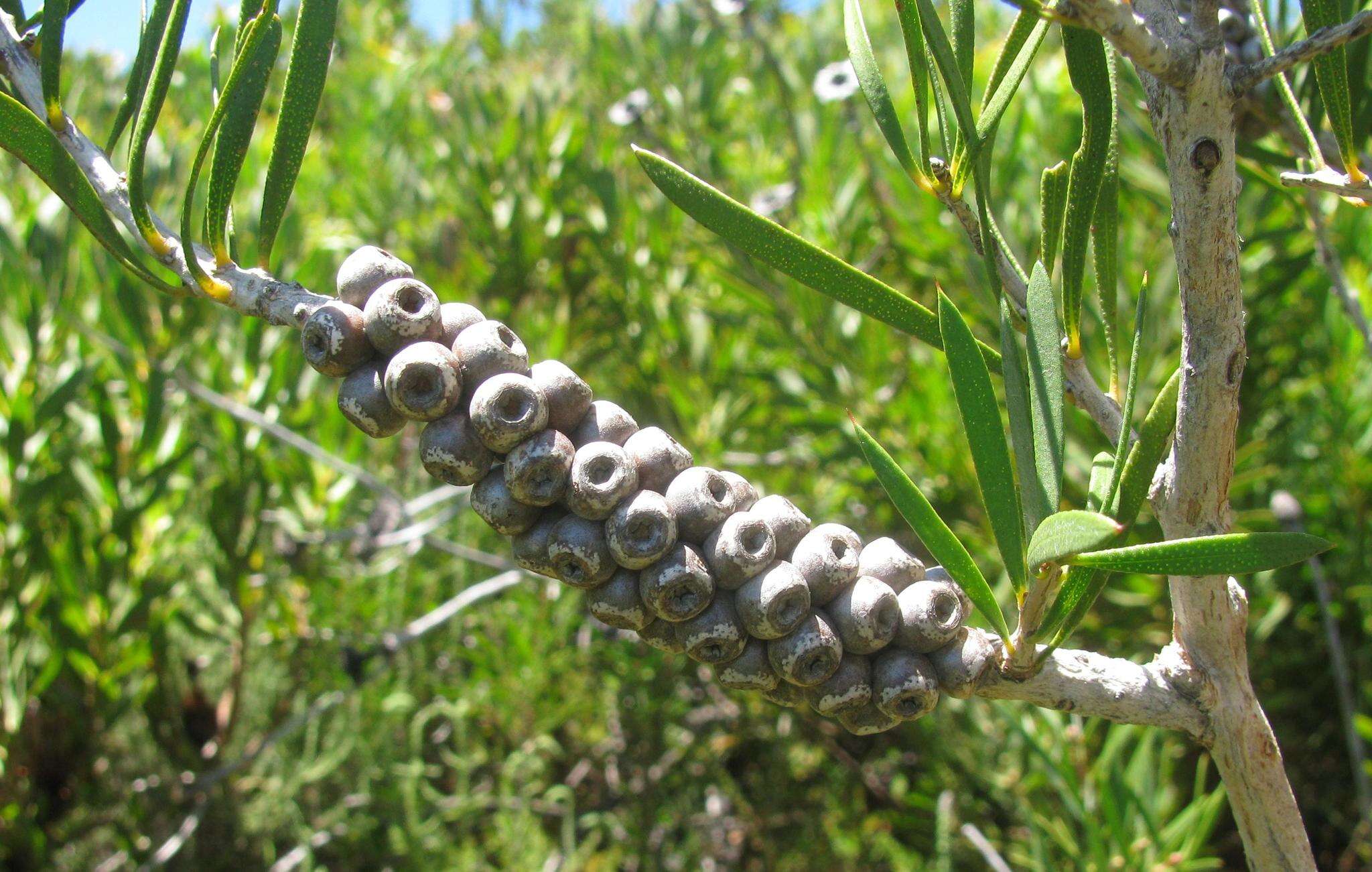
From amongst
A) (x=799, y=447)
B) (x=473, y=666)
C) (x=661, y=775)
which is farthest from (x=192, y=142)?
(x=661, y=775)

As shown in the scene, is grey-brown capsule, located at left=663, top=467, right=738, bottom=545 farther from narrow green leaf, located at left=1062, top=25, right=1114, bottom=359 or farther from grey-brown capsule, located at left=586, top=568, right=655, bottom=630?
narrow green leaf, located at left=1062, top=25, right=1114, bottom=359

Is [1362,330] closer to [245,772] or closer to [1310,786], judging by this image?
[1310,786]

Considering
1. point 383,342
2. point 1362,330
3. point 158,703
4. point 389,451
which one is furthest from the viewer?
point 389,451

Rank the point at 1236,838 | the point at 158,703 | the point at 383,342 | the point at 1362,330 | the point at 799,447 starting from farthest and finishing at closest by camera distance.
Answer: the point at 799,447 < the point at 158,703 < the point at 1236,838 < the point at 1362,330 < the point at 383,342

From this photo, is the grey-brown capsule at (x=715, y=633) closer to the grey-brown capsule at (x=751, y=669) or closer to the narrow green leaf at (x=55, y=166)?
the grey-brown capsule at (x=751, y=669)

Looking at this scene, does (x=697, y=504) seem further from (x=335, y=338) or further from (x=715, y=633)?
(x=335, y=338)

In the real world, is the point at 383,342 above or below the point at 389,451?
below

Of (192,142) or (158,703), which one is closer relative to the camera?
(158,703)

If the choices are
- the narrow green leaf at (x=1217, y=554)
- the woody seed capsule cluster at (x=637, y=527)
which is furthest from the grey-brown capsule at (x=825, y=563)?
the narrow green leaf at (x=1217, y=554)
